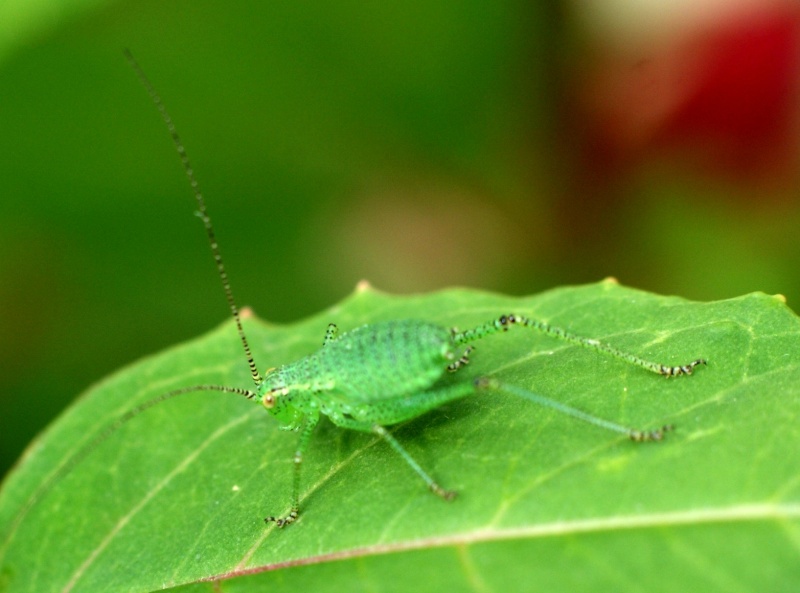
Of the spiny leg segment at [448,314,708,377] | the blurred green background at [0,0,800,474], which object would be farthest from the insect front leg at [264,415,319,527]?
the blurred green background at [0,0,800,474]

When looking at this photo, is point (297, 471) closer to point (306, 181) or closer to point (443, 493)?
point (443, 493)

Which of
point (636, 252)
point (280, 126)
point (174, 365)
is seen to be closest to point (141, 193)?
point (280, 126)

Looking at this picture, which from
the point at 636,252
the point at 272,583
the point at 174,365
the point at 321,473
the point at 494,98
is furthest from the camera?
the point at 494,98

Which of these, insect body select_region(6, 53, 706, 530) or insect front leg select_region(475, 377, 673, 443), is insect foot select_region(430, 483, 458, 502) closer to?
insect body select_region(6, 53, 706, 530)

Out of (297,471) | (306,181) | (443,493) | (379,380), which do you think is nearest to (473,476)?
(443,493)

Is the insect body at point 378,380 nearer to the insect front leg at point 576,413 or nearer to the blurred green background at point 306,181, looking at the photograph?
the insect front leg at point 576,413

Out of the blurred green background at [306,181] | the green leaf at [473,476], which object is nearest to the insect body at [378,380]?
the green leaf at [473,476]

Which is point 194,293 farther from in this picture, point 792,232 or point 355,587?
point 792,232
